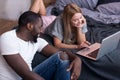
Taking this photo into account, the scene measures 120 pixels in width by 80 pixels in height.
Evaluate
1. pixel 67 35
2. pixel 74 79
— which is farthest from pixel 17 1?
pixel 74 79

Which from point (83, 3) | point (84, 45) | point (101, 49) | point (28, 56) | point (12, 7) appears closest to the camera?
point (28, 56)

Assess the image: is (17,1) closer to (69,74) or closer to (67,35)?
(67,35)

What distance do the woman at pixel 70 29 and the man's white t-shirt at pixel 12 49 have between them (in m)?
0.49

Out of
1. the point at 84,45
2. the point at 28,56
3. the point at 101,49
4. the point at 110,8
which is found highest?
the point at 28,56

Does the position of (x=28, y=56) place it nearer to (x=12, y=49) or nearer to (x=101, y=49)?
(x=12, y=49)

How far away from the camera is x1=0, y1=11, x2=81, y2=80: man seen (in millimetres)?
1276

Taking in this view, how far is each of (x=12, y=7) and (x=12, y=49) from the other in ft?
7.53

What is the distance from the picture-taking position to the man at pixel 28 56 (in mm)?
1276

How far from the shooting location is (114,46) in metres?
1.78

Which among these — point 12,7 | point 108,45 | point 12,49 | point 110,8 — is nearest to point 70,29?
point 108,45

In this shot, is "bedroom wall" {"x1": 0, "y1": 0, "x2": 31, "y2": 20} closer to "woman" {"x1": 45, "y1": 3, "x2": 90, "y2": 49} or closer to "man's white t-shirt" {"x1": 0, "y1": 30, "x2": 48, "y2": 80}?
"woman" {"x1": 45, "y1": 3, "x2": 90, "y2": 49}

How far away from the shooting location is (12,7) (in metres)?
3.47

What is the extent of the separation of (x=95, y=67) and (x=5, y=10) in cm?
218

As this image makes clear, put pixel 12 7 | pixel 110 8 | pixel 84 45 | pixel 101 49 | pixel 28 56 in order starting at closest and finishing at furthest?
pixel 28 56 < pixel 101 49 < pixel 84 45 < pixel 110 8 < pixel 12 7
